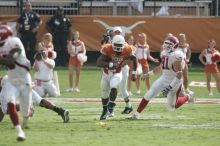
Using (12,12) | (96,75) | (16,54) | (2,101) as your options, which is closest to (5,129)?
(2,101)

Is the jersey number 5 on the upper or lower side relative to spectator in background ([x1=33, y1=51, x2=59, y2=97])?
upper

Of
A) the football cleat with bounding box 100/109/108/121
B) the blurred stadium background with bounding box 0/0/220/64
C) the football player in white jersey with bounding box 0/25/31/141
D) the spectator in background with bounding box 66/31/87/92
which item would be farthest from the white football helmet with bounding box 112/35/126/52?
the blurred stadium background with bounding box 0/0/220/64

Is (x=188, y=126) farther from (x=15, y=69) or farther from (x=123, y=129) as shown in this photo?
(x=15, y=69)

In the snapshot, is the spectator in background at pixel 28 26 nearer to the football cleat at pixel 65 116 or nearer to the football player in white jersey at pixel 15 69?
the football cleat at pixel 65 116

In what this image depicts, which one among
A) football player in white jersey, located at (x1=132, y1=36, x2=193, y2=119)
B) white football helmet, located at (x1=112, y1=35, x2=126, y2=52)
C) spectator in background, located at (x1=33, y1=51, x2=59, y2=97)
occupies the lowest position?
spectator in background, located at (x1=33, y1=51, x2=59, y2=97)

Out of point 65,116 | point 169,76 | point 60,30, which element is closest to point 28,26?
point 60,30

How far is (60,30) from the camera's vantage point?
28906 millimetres

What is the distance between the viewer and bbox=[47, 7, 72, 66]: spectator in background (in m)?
28.7

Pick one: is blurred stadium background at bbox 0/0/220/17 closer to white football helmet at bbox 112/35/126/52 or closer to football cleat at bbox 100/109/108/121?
white football helmet at bbox 112/35/126/52

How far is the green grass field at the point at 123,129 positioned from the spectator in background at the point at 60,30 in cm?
942

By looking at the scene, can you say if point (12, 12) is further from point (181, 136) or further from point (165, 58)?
point (181, 136)

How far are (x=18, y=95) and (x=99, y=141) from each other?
1.64 m

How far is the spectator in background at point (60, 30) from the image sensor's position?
2867 cm

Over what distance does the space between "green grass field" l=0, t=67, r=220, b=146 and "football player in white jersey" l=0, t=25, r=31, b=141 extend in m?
0.65
